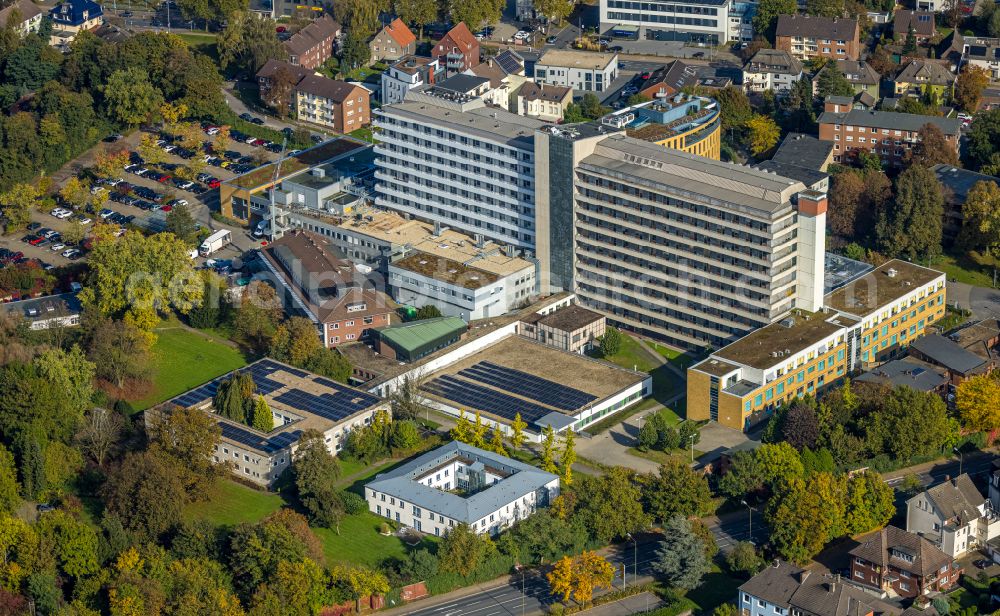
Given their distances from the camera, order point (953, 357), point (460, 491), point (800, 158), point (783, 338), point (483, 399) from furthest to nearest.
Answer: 1. point (800, 158)
2. point (783, 338)
3. point (953, 357)
4. point (483, 399)
5. point (460, 491)

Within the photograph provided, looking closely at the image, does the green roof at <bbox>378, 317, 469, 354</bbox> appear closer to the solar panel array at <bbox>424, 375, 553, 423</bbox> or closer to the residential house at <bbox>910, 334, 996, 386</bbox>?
the solar panel array at <bbox>424, 375, 553, 423</bbox>

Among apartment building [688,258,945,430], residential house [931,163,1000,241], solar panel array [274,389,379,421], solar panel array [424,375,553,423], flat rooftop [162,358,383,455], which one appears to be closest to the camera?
flat rooftop [162,358,383,455]

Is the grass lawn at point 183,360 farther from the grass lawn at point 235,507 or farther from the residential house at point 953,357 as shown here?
the residential house at point 953,357

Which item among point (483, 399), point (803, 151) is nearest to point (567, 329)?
point (483, 399)

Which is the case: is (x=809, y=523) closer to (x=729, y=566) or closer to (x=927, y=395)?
(x=729, y=566)

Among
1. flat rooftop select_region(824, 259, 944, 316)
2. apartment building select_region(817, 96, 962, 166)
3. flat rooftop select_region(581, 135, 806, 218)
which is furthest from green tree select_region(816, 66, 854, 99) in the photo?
flat rooftop select_region(581, 135, 806, 218)

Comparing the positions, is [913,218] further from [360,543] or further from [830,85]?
[360,543]
